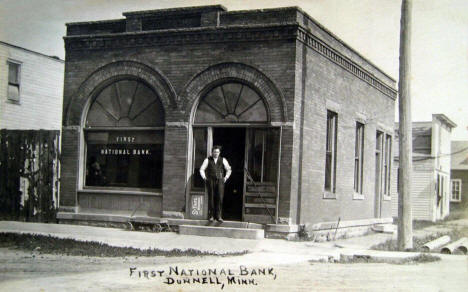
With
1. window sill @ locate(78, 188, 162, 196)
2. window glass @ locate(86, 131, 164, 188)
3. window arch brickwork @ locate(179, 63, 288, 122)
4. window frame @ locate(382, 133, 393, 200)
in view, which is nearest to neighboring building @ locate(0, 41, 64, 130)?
window glass @ locate(86, 131, 164, 188)

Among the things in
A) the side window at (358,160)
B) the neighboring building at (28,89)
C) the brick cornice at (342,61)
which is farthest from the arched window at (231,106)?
the neighboring building at (28,89)

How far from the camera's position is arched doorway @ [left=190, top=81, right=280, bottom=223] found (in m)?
14.0

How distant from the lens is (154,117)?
605 inches

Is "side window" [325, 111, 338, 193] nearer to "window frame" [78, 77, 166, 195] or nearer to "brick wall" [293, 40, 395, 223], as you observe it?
"brick wall" [293, 40, 395, 223]

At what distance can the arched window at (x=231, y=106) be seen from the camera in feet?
47.0

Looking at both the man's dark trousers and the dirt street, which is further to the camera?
the man's dark trousers

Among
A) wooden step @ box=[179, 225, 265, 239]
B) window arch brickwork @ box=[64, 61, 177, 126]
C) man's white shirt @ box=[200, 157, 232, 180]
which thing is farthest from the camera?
window arch brickwork @ box=[64, 61, 177, 126]

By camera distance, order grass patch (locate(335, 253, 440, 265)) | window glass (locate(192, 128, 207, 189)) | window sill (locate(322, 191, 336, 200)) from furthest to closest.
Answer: window sill (locate(322, 191, 336, 200))
window glass (locate(192, 128, 207, 189))
grass patch (locate(335, 253, 440, 265))

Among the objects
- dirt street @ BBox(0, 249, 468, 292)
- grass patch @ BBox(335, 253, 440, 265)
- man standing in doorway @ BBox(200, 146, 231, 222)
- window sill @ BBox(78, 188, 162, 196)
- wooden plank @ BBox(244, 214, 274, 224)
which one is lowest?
dirt street @ BBox(0, 249, 468, 292)

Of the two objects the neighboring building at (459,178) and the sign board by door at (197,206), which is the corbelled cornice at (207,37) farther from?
the neighboring building at (459,178)

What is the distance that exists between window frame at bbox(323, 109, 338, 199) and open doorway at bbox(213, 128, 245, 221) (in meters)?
2.63

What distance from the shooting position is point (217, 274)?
9.23 metres

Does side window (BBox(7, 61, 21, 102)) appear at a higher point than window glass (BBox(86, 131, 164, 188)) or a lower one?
higher

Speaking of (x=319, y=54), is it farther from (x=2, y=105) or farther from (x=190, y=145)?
(x=2, y=105)
